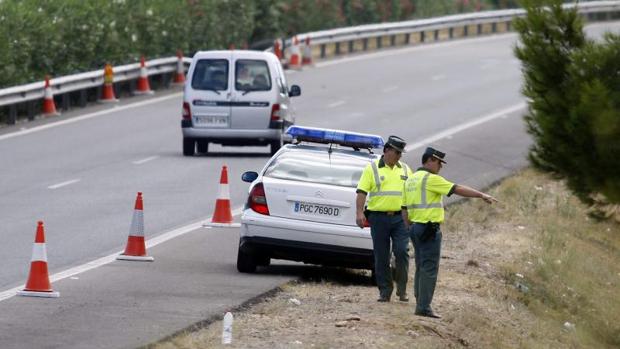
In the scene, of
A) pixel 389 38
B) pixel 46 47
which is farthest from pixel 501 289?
pixel 389 38

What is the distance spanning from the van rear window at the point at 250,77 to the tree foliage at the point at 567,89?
10.3 m

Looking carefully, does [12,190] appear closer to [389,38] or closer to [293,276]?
[293,276]

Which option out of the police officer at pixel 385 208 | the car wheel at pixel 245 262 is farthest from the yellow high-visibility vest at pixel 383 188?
the car wheel at pixel 245 262

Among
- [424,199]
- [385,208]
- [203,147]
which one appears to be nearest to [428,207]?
[424,199]

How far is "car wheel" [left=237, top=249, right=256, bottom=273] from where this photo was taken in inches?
634

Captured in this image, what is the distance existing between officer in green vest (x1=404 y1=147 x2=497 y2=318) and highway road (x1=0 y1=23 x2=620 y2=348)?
1746mm

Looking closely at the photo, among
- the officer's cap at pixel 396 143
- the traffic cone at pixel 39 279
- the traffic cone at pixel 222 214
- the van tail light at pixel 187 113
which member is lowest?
the van tail light at pixel 187 113

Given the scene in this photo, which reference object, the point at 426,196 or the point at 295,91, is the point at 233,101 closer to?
the point at 295,91

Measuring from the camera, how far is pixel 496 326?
1536 centimetres

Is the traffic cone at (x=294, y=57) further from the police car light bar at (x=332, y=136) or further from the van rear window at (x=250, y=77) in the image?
the police car light bar at (x=332, y=136)

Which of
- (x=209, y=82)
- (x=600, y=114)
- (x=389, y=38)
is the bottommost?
(x=389, y=38)

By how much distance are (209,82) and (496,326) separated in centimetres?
1463

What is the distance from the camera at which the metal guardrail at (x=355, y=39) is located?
111 feet

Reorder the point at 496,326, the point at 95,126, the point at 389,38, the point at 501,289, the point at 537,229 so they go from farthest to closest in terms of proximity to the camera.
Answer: the point at 389,38
the point at 95,126
the point at 537,229
the point at 501,289
the point at 496,326
